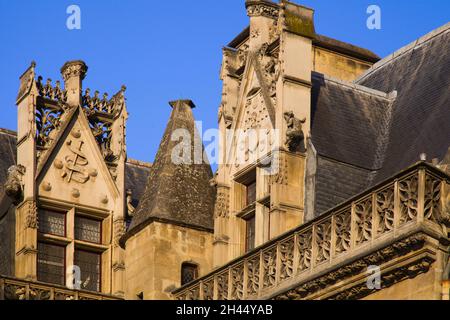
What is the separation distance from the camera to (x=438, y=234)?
85.8 ft

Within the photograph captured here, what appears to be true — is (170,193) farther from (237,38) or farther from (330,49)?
(330,49)

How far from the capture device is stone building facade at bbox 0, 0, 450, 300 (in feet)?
88.9

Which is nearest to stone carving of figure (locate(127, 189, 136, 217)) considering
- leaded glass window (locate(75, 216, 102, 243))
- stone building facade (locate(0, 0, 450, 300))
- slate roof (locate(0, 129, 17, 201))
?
stone building facade (locate(0, 0, 450, 300))

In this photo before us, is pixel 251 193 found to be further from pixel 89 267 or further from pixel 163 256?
pixel 89 267

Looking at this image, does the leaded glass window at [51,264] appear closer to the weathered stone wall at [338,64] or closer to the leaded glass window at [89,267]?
the leaded glass window at [89,267]

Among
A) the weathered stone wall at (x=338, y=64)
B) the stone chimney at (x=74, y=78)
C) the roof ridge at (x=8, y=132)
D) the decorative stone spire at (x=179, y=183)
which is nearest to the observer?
the decorative stone spire at (x=179, y=183)

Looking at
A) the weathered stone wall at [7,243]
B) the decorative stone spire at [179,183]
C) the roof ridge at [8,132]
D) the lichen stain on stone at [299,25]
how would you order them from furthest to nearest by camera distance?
the roof ridge at [8,132] → the weathered stone wall at [7,243] → the decorative stone spire at [179,183] → the lichen stain on stone at [299,25]

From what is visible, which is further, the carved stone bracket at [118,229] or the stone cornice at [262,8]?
the carved stone bracket at [118,229]

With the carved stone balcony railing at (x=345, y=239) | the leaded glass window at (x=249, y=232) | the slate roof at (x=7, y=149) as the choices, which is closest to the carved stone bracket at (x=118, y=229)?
the slate roof at (x=7, y=149)

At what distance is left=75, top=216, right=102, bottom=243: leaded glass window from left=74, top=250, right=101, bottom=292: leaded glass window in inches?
11.6

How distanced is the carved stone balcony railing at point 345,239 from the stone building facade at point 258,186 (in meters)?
0.03

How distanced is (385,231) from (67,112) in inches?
409

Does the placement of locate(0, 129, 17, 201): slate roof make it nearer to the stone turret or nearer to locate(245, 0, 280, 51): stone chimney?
the stone turret

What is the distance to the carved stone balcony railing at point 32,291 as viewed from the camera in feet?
105
